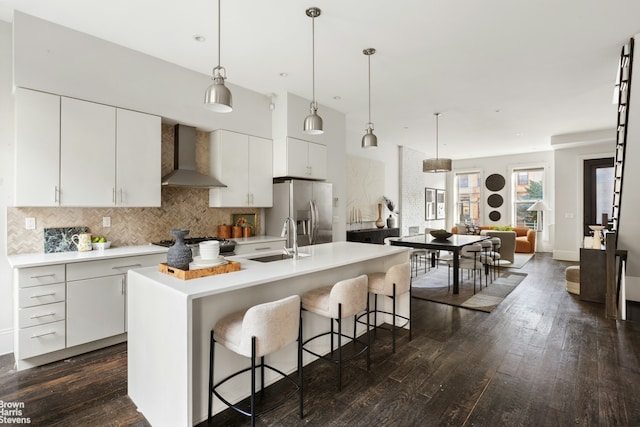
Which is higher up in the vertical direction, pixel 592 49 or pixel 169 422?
pixel 592 49

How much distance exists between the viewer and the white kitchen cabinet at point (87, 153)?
301cm

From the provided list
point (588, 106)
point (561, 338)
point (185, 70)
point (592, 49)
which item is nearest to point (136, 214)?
point (185, 70)

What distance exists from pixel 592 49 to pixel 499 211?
7267 millimetres

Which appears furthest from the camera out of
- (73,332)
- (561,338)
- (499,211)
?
(499,211)

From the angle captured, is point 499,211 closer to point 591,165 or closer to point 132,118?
point 591,165

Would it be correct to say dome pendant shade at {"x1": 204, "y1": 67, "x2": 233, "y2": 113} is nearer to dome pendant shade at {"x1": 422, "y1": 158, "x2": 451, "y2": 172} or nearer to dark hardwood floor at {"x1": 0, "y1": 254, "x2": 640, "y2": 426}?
dark hardwood floor at {"x1": 0, "y1": 254, "x2": 640, "y2": 426}

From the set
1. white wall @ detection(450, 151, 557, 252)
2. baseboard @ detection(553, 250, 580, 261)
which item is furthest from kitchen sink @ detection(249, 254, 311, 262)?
white wall @ detection(450, 151, 557, 252)

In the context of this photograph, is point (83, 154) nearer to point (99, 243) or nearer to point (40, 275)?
point (99, 243)

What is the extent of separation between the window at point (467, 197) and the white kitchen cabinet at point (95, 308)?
992 centimetres

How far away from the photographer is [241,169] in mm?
4465

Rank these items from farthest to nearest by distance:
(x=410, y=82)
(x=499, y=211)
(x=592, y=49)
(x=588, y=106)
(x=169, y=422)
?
(x=499, y=211) → (x=588, y=106) → (x=410, y=82) → (x=592, y=49) → (x=169, y=422)

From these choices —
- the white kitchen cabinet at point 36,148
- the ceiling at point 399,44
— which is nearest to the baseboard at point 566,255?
the ceiling at point 399,44

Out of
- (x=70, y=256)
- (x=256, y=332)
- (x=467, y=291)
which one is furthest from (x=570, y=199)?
(x=70, y=256)

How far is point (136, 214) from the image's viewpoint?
375 cm
